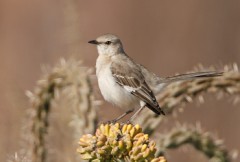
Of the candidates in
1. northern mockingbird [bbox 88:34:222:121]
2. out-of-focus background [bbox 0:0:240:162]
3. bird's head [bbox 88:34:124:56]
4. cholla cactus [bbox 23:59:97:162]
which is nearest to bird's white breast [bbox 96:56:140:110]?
northern mockingbird [bbox 88:34:222:121]

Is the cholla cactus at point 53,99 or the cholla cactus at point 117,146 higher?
the cholla cactus at point 53,99

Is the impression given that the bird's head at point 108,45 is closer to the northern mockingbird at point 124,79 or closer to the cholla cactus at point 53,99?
the northern mockingbird at point 124,79

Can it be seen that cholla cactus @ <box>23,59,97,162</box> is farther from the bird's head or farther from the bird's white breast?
the bird's head

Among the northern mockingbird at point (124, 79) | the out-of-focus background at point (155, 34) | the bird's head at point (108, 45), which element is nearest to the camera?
the northern mockingbird at point (124, 79)

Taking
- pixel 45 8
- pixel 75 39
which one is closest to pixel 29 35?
pixel 45 8

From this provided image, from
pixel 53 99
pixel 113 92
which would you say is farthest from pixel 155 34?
pixel 53 99

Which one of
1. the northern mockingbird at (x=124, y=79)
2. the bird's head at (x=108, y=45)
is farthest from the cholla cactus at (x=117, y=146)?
the bird's head at (x=108, y=45)
